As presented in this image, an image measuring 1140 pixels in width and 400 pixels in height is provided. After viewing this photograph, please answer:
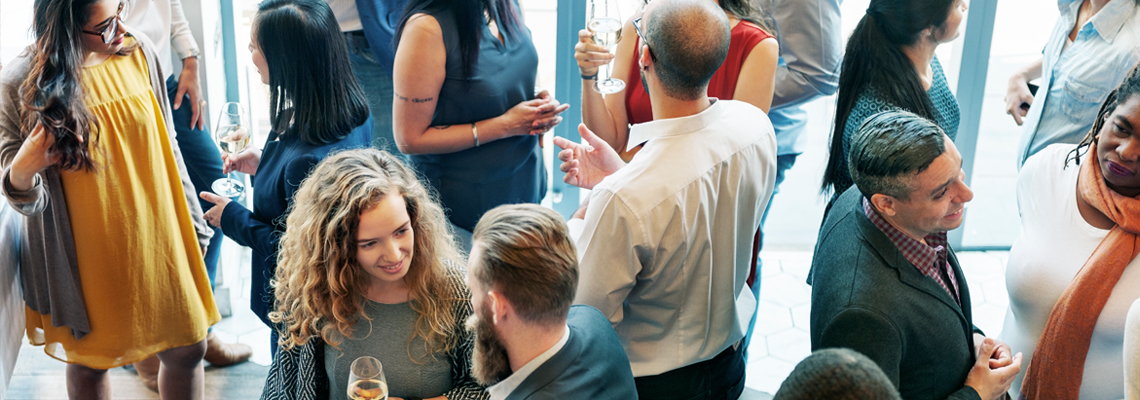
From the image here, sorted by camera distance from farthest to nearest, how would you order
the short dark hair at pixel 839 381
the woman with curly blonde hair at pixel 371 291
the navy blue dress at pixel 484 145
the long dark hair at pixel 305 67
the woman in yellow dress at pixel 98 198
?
the navy blue dress at pixel 484 145, the long dark hair at pixel 305 67, the woman in yellow dress at pixel 98 198, the woman with curly blonde hair at pixel 371 291, the short dark hair at pixel 839 381

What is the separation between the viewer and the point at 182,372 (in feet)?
9.50

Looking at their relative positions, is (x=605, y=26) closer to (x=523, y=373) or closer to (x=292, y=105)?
(x=292, y=105)

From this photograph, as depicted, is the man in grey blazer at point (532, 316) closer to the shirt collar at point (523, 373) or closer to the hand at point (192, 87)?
the shirt collar at point (523, 373)

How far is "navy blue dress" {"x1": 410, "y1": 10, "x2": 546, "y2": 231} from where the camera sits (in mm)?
2717

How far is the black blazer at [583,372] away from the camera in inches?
66.4

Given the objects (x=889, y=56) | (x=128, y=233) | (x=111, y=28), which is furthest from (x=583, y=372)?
(x=111, y=28)

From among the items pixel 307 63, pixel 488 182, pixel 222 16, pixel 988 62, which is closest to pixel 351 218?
pixel 307 63

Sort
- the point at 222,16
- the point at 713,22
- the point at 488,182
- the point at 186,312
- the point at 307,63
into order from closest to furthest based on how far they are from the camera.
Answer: the point at 713,22 < the point at 307,63 < the point at 186,312 < the point at 488,182 < the point at 222,16

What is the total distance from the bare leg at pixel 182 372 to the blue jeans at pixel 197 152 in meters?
0.48

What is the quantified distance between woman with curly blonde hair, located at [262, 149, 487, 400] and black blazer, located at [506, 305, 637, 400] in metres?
0.40

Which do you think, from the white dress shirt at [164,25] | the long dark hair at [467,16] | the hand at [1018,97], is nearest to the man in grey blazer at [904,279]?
the long dark hair at [467,16]

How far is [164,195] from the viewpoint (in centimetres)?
268

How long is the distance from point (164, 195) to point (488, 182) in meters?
1.01

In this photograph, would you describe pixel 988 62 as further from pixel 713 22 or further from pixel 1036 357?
pixel 713 22
